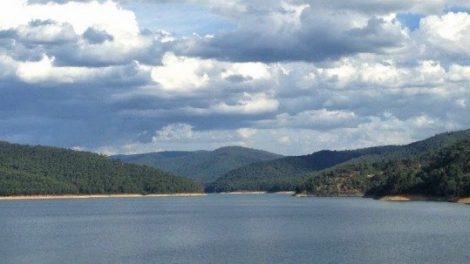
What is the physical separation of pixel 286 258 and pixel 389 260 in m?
8.17

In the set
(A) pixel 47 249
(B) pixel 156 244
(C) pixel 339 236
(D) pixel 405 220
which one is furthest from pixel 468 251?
(D) pixel 405 220

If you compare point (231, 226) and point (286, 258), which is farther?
point (231, 226)

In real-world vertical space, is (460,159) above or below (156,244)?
above

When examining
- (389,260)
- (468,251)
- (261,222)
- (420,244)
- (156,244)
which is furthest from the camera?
(261,222)

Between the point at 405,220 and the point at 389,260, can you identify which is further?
the point at 405,220

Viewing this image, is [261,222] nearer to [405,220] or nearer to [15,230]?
[405,220]

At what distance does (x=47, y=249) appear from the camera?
262 feet

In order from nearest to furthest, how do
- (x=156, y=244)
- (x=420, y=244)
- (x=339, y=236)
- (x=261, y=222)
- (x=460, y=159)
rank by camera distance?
1. (x=420, y=244)
2. (x=156, y=244)
3. (x=339, y=236)
4. (x=261, y=222)
5. (x=460, y=159)

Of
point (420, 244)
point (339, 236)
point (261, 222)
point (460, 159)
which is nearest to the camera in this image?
point (420, 244)

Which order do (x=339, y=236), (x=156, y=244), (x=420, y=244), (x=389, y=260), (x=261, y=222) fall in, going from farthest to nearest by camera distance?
1. (x=261, y=222)
2. (x=339, y=236)
3. (x=156, y=244)
4. (x=420, y=244)
5. (x=389, y=260)

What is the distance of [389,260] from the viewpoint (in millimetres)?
65938

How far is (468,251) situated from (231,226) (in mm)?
45544

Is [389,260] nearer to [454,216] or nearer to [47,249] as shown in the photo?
[47,249]

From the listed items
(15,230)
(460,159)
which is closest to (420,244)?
(15,230)
